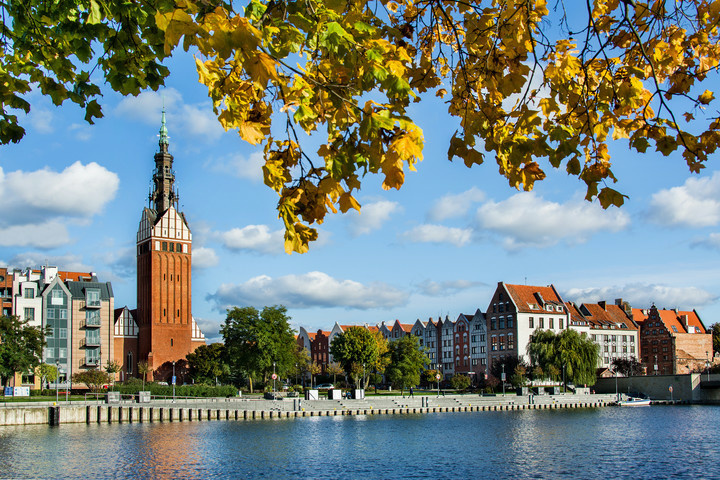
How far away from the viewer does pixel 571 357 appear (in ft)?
253

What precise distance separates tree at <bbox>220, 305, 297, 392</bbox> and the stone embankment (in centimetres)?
1318

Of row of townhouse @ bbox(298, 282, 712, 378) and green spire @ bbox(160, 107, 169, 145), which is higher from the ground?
green spire @ bbox(160, 107, 169, 145)

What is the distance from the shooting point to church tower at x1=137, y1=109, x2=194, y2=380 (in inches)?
3484

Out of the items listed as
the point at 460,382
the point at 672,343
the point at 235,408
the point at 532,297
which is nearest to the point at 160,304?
the point at 235,408

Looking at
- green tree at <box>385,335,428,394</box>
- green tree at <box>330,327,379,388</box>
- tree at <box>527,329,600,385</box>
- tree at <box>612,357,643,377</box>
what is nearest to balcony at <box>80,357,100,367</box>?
green tree at <box>330,327,379,388</box>

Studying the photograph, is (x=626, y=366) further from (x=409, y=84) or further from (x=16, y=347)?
(x=409, y=84)

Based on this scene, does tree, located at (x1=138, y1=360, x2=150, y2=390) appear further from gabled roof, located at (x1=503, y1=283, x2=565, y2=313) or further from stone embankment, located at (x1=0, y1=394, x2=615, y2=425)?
gabled roof, located at (x1=503, y1=283, x2=565, y2=313)

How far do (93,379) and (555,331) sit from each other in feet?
191

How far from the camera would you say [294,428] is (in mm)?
48250

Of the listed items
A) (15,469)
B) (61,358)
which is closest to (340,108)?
(15,469)

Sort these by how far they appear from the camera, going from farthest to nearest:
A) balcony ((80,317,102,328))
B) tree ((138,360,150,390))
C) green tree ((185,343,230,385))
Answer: tree ((138,360,150,390)), green tree ((185,343,230,385)), balcony ((80,317,102,328))

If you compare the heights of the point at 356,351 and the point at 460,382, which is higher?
the point at 356,351

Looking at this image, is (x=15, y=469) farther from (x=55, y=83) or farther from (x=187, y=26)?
(x=187, y=26)

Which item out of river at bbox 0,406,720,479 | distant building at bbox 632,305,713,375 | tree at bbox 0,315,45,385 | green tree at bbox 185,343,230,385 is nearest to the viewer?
river at bbox 0,406,720,479
